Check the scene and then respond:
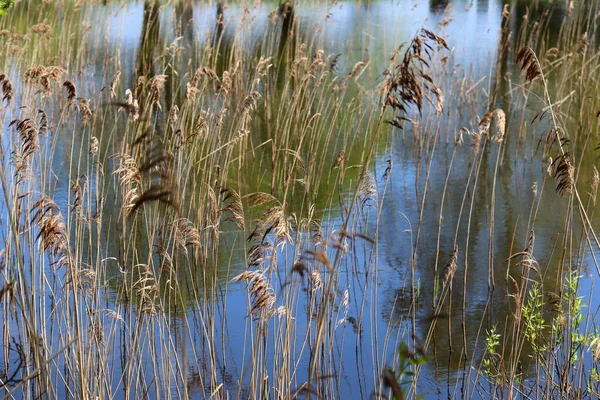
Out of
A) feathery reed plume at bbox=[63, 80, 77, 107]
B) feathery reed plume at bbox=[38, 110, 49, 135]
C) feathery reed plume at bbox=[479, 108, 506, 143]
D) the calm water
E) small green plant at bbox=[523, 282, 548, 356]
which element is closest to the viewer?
small green plant at bbox=[523, 282, 548, 356]

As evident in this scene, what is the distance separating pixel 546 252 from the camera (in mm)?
4117

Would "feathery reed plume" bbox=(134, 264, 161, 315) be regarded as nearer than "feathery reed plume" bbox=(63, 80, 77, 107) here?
Yes

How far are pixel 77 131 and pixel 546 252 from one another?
4029mm

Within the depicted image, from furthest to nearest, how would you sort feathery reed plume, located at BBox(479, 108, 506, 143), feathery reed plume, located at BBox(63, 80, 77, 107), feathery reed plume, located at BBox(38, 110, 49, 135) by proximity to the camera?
1. feathery reed plume, located at BBox(38, 110, 49, 135)
2. feathery reed plume, located at BBox(479, 108, 506, 143)
3. feathery reed plume, located at BBox(63, 80, 77, 107)

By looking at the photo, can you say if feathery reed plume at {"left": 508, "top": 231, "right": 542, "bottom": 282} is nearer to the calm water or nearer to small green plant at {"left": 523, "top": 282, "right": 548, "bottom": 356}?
small green plant at {"left": 523, "top": 282, "right": 548, "bottom": 356}

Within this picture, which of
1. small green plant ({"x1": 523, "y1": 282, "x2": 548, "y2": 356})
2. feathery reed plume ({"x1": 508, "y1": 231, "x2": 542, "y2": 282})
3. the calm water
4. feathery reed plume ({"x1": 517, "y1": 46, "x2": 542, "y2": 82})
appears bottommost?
the calm water

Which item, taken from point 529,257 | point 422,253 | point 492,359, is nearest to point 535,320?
point 529,257

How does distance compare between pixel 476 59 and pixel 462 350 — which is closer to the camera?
pixel 462 350

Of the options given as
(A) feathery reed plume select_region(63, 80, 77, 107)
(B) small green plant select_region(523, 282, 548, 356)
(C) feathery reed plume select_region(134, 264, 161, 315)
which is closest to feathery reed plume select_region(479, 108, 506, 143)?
(B) small green plant select_region(523, 282, 548, 356)

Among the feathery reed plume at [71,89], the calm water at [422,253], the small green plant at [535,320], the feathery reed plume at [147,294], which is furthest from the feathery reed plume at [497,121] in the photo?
the feathery reed plume at [71,89]

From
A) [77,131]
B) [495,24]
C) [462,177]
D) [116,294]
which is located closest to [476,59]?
[495,24]

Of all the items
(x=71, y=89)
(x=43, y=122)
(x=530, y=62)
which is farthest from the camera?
(x=43, y=122)

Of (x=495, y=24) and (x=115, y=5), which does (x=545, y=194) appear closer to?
(x=495, y=24)

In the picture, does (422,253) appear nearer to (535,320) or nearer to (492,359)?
(492,359)
